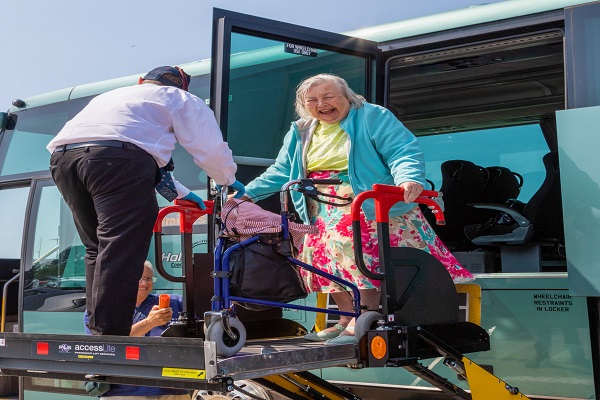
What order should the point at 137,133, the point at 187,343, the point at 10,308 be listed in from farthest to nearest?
the point at 10,308 < the point at 137,133 < the point at 187,343

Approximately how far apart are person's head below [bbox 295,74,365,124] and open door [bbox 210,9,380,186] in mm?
834

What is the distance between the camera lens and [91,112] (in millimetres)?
3283

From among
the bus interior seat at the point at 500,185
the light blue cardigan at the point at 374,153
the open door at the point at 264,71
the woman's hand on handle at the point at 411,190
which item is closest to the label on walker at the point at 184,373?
the light blue cardigan at the point at 374,153

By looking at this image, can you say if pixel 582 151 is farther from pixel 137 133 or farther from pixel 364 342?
pixel 137 133

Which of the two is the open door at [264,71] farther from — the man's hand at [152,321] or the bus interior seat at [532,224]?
the bus interior seat at [532,224]

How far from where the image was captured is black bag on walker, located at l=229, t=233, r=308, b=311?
3158 mm

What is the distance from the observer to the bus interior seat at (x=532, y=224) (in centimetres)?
544

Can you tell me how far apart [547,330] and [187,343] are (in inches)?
82.3

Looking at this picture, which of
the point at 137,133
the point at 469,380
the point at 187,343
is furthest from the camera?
the point at 469,380

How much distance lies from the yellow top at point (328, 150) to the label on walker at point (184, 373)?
120cm

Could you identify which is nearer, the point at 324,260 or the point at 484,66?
the point at 324,260

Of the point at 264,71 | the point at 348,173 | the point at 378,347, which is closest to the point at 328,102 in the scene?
the point at 348,173

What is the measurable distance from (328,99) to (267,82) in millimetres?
1283

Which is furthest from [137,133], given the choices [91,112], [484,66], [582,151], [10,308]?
[10,308]
